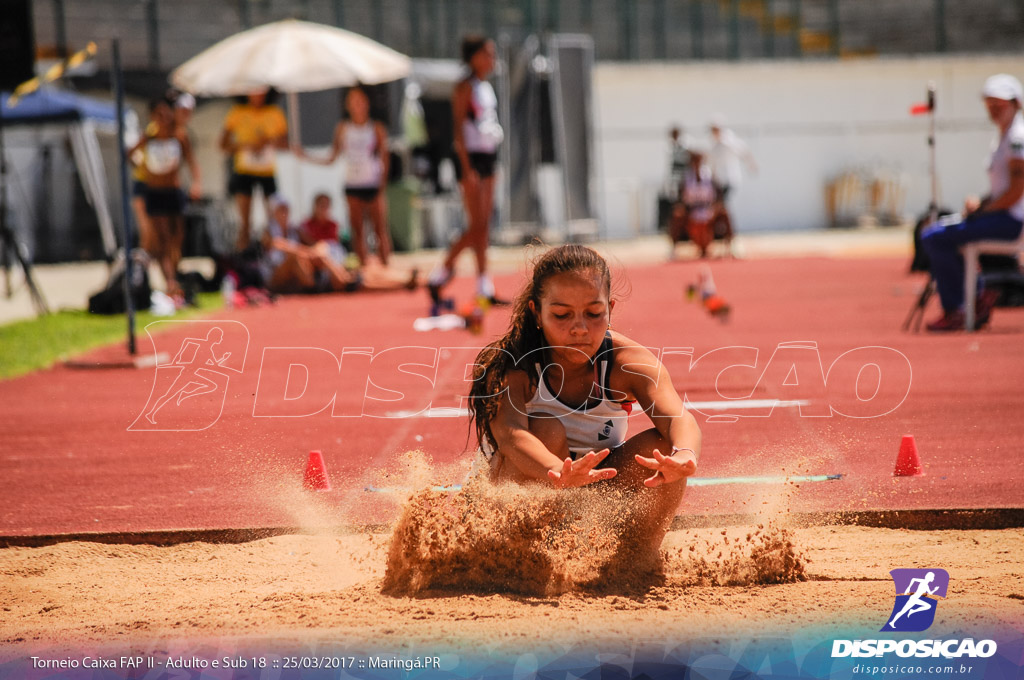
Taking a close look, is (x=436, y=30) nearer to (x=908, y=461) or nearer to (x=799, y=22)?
(x=799, y=22)

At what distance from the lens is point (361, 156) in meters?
14.2

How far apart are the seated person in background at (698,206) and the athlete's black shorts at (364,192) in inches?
297

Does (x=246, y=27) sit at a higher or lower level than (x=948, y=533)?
higher

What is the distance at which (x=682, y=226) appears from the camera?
2102 centimetres

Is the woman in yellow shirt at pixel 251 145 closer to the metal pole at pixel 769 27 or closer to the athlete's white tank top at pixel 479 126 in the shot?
the athlete's white tank top at pixel 479 126

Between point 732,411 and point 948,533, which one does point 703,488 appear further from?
point 732,411

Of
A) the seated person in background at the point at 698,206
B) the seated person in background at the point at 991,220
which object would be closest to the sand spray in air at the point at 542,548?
the seated person in background at the point at 991,220

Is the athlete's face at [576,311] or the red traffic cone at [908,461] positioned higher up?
the athlete's face at [576,311]

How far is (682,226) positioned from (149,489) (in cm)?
1675

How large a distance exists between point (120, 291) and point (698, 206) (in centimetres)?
1135

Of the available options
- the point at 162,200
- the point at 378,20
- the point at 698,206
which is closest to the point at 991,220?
the point at 162,200

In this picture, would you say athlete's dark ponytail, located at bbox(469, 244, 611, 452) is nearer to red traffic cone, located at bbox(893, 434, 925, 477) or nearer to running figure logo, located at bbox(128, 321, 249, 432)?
running figure logo, located at bbox(128, 321, 249, 432)

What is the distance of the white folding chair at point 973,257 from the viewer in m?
9.09

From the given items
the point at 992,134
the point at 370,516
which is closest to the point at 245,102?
the point at 370,516
